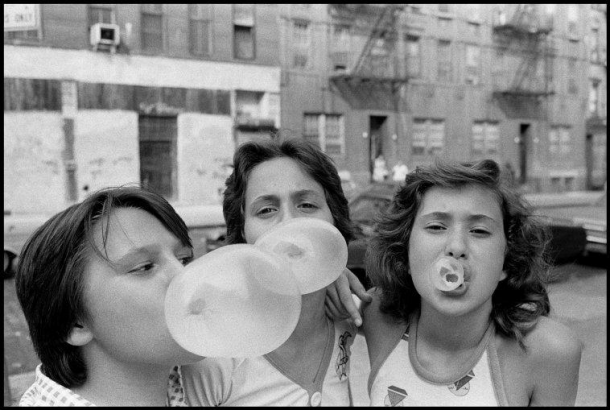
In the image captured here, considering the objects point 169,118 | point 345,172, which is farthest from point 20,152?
point 345,172

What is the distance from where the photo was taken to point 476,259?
169cm

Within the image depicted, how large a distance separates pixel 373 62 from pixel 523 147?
9585 mm

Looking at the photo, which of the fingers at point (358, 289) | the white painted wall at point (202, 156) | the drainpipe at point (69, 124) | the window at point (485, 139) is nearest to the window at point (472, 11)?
the window at point (485, 139)

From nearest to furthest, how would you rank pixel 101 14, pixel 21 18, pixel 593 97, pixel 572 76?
pixel 21 18 → pixel 101 14 → pixel 572 76 → pixel 593 97

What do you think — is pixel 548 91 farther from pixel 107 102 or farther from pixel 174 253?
pixel 174 253

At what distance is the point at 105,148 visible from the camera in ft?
55.8

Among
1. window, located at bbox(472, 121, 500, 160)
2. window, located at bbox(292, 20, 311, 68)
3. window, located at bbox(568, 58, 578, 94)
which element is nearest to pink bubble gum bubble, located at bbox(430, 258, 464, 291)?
window, located at bbox(292, 20, 311, 68)

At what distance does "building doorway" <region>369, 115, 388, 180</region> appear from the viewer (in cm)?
2209

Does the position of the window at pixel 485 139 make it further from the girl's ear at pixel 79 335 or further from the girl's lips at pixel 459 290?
the girl's ear at pixel 79 335

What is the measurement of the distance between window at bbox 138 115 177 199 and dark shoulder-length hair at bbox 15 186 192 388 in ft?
54.5

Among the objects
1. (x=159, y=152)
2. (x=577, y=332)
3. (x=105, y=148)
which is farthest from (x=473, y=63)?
(x=577, y=332)

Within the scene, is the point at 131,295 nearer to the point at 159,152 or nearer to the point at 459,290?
the point at 459,290

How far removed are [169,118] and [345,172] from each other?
6460 mm

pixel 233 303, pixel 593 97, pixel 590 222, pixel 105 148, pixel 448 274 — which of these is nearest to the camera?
pixel 233 303
